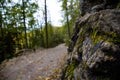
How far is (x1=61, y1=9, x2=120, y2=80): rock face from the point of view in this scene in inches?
200

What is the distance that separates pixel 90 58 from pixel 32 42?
31.9 meters

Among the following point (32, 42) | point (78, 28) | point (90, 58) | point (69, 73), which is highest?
point (78, 28)

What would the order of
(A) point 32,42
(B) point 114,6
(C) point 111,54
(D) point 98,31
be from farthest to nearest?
1. (A) point 32,42
2. (B) point 114,6
3. (D) point 98,31
4. (C) point 111,54

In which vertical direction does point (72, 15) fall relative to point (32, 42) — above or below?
above

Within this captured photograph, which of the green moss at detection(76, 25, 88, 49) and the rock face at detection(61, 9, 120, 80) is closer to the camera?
the rock face at detection(61, 9, 120, 80)

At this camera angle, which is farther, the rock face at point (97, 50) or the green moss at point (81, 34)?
the green moss at point (81, 34)

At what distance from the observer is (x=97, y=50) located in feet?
17.7

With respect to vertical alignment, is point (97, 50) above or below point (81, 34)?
below

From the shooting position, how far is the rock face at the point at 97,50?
509 cm

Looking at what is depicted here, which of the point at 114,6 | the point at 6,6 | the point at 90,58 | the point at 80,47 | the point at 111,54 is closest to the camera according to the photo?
the point at 111,54

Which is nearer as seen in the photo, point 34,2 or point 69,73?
point 69,73

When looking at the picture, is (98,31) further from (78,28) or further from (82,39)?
(78,28)

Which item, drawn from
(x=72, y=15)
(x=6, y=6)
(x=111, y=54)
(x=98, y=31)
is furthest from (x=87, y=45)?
(x=72, y=15)

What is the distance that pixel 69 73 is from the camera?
6852 mm
